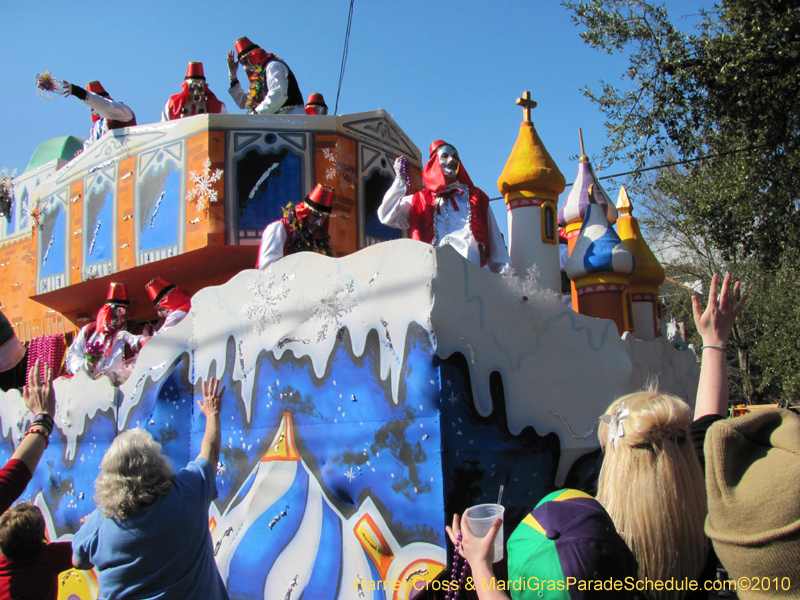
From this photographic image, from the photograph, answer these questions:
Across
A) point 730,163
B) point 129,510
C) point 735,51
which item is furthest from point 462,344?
point 730,163

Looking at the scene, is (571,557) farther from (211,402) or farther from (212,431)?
(211,402)

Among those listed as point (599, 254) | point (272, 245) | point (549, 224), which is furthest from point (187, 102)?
point (599, 254)

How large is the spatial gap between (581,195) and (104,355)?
18.1 feet

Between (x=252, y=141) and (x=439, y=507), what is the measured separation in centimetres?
461

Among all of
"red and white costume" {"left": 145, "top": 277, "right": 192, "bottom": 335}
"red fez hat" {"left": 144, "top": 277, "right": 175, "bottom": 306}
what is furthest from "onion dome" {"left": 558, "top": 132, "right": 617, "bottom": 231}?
"red fez hat" {"left": 144, "top": 277, "right": 175, "bottom": 306}

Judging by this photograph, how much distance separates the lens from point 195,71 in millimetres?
7793

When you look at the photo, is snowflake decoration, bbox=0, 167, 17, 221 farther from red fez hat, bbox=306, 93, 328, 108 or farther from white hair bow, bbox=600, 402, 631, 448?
white hair bow, bbox=600, 402, 631, 448

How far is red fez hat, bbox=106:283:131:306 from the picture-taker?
7.12m

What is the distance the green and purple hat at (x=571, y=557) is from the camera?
142 cm

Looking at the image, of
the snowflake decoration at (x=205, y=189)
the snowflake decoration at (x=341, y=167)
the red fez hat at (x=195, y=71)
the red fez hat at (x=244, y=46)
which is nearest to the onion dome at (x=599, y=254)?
the snowflake decoration at (x=341, y=167)

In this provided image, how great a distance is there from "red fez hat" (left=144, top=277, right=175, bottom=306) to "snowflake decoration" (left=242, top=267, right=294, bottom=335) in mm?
2532

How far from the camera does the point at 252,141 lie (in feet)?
21.4

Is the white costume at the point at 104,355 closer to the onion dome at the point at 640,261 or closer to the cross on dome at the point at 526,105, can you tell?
the cross on dome at the point at 526,105

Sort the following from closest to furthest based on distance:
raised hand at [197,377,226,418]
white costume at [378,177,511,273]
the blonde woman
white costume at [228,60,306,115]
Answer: the blonde woman → raised hand at [197,377,226,418] → white costume at [378,177,511,273] → white costume at [228,60,306,115]
